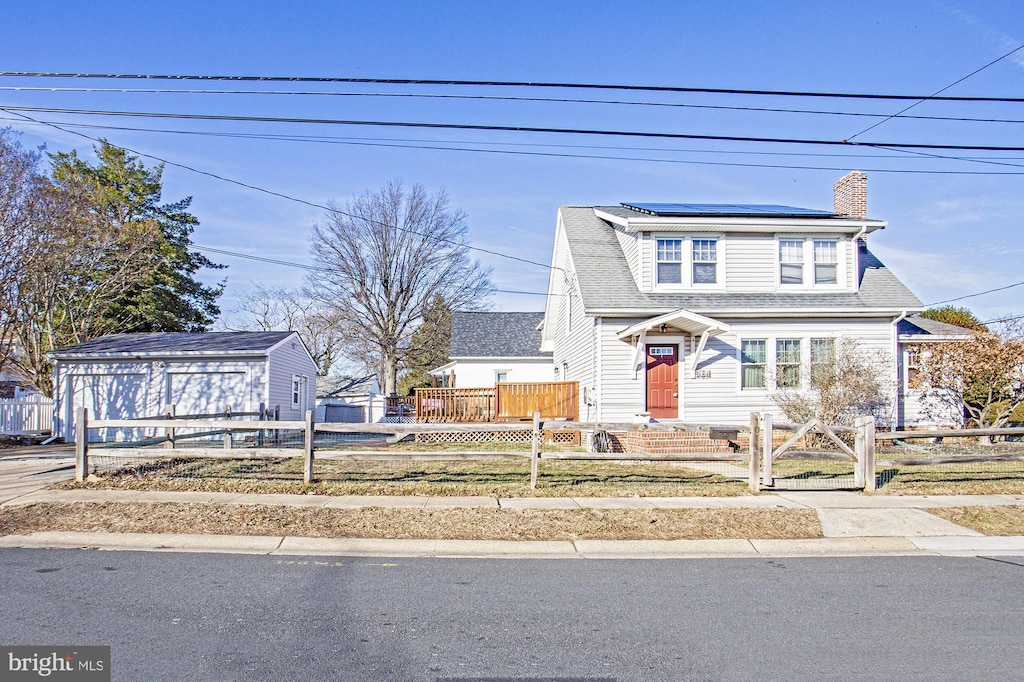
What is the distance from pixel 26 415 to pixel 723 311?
23252mm

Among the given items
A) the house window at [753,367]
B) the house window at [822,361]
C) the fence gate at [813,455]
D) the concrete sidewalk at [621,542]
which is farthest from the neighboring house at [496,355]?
the concrete sidewalk at [621,542]

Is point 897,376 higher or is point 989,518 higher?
point 897,376

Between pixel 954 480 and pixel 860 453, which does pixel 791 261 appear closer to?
pixel 954 480

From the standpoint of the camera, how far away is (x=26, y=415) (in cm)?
2480

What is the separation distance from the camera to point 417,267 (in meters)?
47.2

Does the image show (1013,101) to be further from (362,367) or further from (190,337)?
(362,367)

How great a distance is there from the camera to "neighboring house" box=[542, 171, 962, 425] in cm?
1984

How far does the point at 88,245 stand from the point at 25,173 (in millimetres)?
6183

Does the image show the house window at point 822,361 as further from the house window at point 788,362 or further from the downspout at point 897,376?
the downspout at point 897,376

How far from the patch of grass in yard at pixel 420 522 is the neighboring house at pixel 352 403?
93.5ft

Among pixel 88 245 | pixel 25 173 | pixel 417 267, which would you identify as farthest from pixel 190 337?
pixel 417 267

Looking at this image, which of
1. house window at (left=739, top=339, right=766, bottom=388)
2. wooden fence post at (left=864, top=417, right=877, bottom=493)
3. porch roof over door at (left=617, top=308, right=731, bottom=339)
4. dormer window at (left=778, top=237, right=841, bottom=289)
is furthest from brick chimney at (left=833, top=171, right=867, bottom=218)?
wooden fence post at (left=864, top=417, right=877, bottom=493)

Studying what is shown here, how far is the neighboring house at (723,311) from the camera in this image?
781 inches

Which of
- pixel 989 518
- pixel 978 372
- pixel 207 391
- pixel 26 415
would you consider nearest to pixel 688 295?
pixel 978 372
